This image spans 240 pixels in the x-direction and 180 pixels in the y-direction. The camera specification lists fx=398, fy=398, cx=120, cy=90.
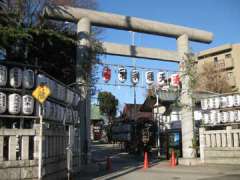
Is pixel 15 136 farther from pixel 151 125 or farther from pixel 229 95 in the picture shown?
pixel 151 125

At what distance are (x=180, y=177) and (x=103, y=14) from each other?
33.4 ft

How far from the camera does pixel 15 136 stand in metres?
12.1

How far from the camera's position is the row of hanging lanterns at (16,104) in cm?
1243

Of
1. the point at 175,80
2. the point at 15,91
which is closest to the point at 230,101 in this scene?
the point at 175,80

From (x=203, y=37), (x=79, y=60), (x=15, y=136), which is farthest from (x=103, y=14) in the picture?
(x=15, y=136)

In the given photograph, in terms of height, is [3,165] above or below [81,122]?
below

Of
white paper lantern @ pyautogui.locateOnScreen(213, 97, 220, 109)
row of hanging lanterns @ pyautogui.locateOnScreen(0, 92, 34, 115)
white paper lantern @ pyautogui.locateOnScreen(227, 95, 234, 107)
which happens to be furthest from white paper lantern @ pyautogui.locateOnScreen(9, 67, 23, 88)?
white paper lantern @ pyautogui.locateOnScreen(213, 97, 220, 109)

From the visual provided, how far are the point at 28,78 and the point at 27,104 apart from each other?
2.81ft

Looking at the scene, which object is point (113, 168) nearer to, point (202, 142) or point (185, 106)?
point (202, 142)

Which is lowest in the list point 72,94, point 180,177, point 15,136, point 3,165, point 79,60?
point 180,177

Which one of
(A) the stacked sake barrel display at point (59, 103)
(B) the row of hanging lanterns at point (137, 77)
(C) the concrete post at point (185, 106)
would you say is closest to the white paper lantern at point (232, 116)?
(C) the concrete post at point (185, 106)

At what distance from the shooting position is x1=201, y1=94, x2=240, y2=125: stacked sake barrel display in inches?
906

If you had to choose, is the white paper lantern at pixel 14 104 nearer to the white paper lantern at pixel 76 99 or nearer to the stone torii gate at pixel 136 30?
the white paper lantern at pixel 76 99

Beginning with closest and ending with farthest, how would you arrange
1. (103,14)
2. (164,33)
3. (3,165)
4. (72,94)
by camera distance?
(3,165) → (72,94) → (103,14) → (164,33)
